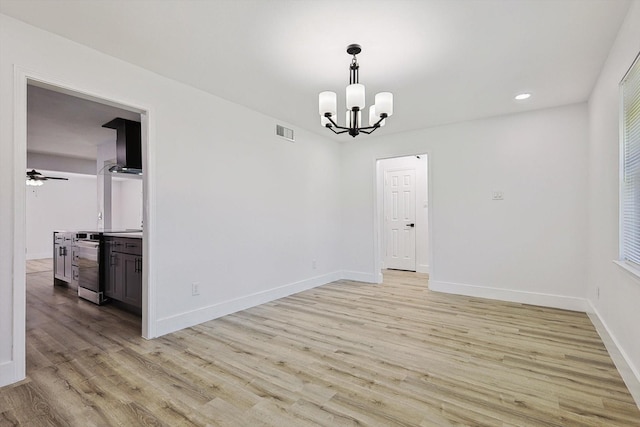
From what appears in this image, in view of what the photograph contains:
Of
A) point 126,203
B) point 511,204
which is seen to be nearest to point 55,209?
point 126,203

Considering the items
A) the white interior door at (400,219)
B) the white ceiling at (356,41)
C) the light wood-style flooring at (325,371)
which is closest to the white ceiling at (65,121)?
the white ceiling at (356,41)

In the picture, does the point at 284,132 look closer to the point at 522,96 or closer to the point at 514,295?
the point at 522,96

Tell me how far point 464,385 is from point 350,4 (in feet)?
8.73

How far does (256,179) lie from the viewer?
4102 mm

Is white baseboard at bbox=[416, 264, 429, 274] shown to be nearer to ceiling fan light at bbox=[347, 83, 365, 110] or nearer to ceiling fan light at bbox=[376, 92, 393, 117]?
ceiling fan light at bbox=[376, 92, 393, 117]

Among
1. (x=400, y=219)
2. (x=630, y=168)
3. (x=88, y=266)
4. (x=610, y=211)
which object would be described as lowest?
(x=88, y=266)

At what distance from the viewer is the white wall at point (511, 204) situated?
3848 millimetres

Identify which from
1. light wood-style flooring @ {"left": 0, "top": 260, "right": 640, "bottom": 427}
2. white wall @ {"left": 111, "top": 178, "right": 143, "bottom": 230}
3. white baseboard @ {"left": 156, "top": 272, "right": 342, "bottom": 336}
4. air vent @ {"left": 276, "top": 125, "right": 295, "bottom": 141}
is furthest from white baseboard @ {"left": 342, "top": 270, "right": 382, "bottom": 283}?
white wall @ {"left": 111, "top": 178, "right": 143, "bottom": 230}

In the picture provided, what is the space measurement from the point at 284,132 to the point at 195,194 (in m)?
1.75

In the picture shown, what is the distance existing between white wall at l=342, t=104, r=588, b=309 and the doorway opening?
159 cm

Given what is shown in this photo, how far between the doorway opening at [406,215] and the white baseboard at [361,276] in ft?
3.56

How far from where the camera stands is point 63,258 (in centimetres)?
509

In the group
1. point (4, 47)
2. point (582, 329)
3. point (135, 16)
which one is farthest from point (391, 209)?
point (4, 47)

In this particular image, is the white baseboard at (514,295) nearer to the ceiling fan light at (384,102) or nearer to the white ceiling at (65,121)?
the ceiling fan light at (384,102)
